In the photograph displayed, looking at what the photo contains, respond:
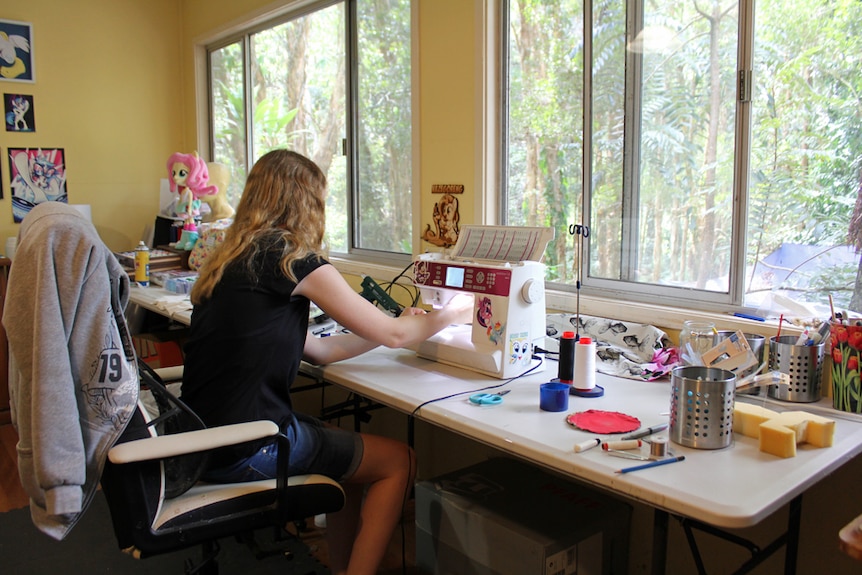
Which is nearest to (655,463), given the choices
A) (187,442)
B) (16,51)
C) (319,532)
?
(187,442)

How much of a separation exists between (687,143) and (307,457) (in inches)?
53.9

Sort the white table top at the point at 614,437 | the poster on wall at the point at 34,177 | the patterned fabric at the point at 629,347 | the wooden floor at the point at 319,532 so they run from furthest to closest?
the poster on wall at the point at 34,177, the wooden floor at the point at 319,532, the patterned fabric at the point at 629,347, the white table top at the point at 614,437

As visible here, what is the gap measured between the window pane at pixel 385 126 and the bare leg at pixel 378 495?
1305mm

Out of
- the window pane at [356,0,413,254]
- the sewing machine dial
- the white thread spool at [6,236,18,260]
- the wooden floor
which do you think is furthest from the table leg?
the white thread spool at [6,236,18,260]

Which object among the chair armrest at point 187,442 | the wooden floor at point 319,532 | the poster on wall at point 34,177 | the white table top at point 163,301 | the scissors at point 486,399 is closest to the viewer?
the chair armrest at point 187,442

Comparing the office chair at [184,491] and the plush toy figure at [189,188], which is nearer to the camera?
the office chair at [184,491]

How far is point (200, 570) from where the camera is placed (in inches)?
67.8

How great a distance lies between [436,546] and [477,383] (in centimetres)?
47

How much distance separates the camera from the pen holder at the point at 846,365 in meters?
1.55

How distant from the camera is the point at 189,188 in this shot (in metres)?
3.85

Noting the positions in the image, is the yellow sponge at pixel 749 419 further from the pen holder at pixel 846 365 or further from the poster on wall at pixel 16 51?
the poster on wall at pixel 16 51

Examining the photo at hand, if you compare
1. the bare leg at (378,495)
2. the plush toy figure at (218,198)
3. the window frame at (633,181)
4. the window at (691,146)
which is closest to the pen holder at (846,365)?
the window at (691,146)

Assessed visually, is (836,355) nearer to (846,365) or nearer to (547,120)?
(846,365)

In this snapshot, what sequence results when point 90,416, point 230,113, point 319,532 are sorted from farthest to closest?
point 230,113, point 319,532, point 90,416
